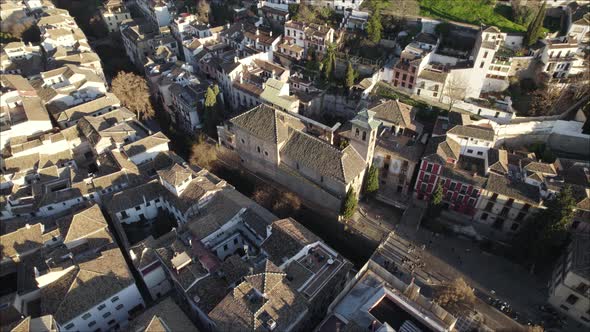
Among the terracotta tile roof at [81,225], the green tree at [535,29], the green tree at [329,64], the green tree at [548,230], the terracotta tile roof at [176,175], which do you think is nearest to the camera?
the green tree at [548,230]

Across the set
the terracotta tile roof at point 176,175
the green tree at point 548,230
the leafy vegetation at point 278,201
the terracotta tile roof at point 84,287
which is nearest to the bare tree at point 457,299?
the green tree at point 548,230

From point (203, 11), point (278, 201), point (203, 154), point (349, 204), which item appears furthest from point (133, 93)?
point (349, 204)

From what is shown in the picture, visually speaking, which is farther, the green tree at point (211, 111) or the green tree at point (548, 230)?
the green tree at point (211, 111)

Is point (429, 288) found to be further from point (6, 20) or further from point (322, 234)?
point (6, 20)

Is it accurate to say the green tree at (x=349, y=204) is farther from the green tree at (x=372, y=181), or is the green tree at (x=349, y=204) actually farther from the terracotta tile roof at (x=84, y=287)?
the terracotta tile roof at (x=84, y=287)

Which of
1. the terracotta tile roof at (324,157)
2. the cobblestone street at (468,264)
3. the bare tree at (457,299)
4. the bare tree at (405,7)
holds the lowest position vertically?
the cobblestone street at (468,264)

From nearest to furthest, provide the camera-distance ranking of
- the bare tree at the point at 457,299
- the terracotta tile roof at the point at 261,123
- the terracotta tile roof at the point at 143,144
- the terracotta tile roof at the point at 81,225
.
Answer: the bare tree at the point at 457,299
the terracotta tile roof at the point at 81,225
the terracotta tile roof at the point at 261,123
the terracotta tile roof at the point at 143,144

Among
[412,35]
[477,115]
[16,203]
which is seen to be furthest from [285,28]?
[16,203]
